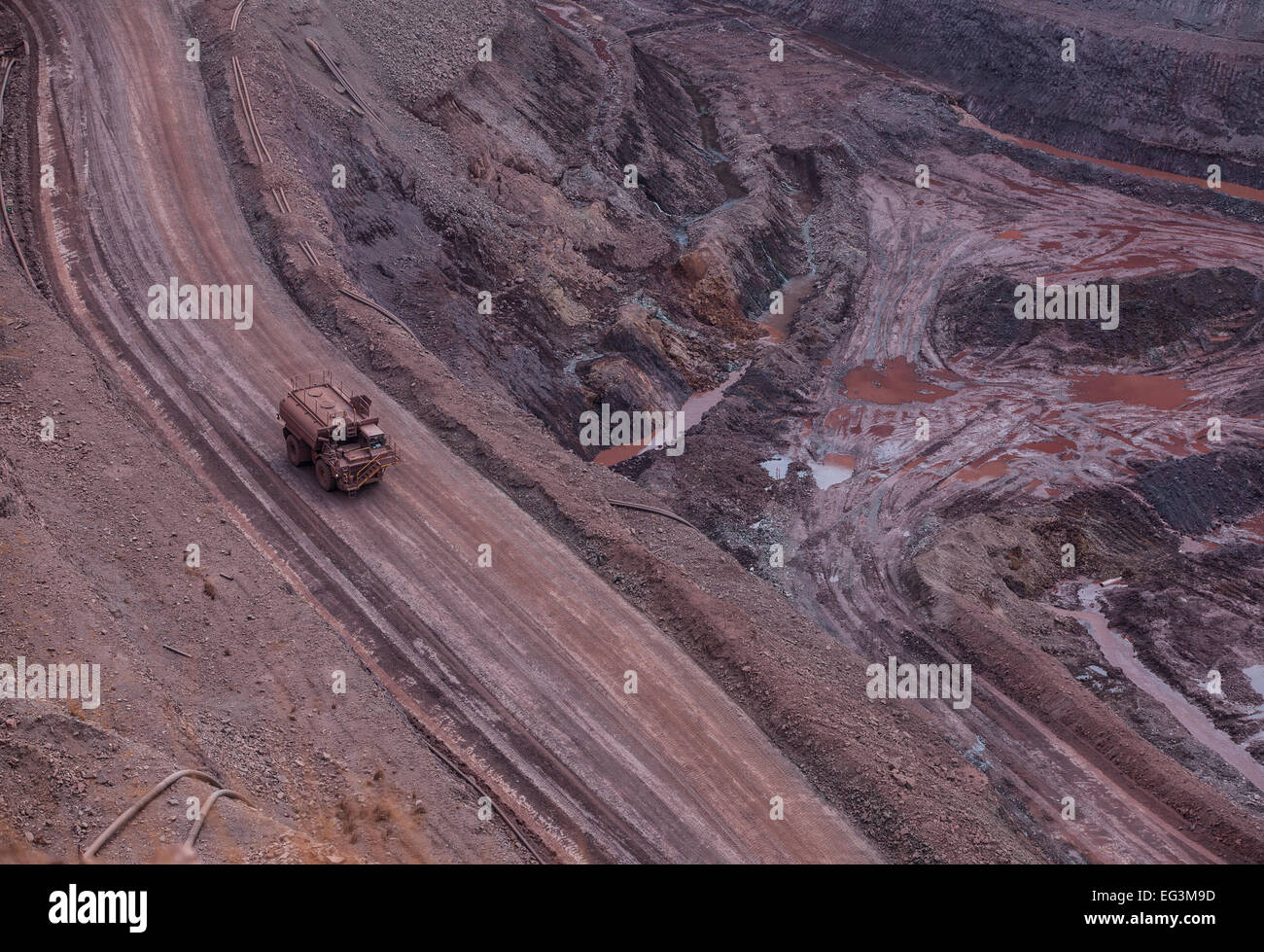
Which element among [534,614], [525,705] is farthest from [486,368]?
[525,705]

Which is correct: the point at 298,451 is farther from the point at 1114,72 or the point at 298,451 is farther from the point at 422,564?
the point at 1114,72

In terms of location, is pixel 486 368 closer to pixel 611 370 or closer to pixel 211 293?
pixel 611 370

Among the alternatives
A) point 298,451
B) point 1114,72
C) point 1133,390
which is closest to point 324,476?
point 298,451

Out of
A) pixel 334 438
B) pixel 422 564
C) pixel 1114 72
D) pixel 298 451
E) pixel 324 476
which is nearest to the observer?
pixel 422 564

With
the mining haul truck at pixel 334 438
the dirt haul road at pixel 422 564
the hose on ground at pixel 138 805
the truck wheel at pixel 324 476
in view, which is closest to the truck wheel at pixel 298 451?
the mining haul truck at pixel 334 438

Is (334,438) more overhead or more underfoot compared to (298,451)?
more overhead

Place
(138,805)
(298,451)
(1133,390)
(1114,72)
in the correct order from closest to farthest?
(138,805)
(298,451)
(1133,390)
(1114,72)
